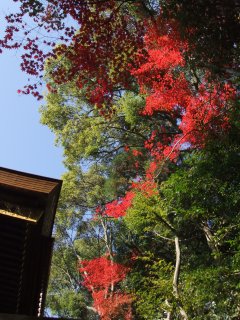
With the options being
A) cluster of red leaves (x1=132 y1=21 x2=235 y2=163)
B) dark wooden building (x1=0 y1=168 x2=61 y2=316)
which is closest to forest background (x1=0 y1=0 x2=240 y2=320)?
cluster of red leaves (x1=132 y1=21 x2=235 y2=163)

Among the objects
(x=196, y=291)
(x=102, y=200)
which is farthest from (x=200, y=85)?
(x=102, y=200)

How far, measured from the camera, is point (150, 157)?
17234mm

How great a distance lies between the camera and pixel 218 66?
378 inches

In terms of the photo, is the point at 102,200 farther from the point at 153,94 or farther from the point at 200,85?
the point at 200,85

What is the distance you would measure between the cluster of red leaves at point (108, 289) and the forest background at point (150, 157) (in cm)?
7

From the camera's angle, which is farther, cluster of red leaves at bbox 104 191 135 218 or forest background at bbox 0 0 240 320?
cluster of red leaves at bbox 104 191 135 218

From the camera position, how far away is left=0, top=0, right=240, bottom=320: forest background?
9.62 m

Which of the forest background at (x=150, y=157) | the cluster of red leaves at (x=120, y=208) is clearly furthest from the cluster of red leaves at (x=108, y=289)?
the cluster of red leaves at (x=120, y=208)

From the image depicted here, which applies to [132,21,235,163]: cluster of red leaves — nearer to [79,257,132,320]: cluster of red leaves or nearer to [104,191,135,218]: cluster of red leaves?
[104,191,135,218]: cluster of red leaves

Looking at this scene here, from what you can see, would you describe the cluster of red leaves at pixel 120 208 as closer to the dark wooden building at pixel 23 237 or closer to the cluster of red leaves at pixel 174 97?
the cluster of red leaves at pixel 174 97

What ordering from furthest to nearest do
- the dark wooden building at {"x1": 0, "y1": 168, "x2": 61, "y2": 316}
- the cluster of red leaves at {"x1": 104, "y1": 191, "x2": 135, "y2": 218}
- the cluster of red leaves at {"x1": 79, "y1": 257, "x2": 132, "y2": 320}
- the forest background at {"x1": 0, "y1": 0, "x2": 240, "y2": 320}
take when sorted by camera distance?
1. the cluster of red leaves at {"x1": 79, "y1": 257, "x2": 132, "y2": 320}
2. the cluster of red leaves at {"x1": 104, "y1": 191, "x2": 135, "y2": 218}
3. the forest background at {"x1": 0, "y1": 0, "x2": 240, "y2": 320}
4. the dark wooden building at {"x1": 0, "y1": 168, "x2": 61, "y2": 316}

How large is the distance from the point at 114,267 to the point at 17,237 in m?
15.0

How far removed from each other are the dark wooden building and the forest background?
12.4 feet

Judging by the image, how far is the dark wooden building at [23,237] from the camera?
15.2 ft
